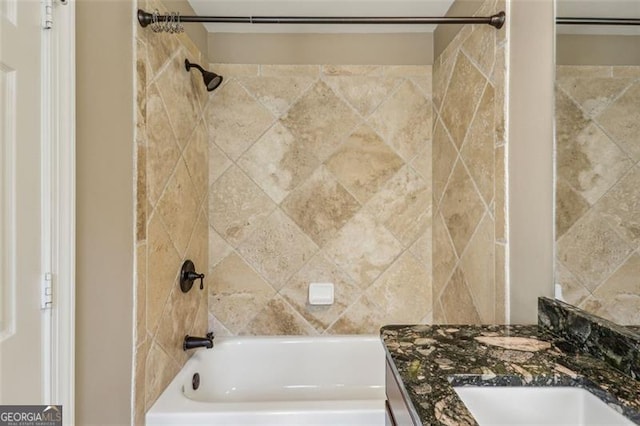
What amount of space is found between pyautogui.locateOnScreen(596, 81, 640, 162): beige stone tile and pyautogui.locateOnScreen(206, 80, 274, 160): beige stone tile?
1602 millimetres

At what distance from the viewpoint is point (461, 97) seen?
169 centimetres

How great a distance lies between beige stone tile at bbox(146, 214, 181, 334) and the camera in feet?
4.49

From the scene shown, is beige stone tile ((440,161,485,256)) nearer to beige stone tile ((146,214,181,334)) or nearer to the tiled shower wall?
the tiled shower wall

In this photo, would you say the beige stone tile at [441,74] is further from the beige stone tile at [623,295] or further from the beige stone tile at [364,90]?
the beige stone tile at [623,295]

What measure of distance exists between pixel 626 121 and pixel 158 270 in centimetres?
158

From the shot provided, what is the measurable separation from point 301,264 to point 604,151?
153cm

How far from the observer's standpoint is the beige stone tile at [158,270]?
1.37m

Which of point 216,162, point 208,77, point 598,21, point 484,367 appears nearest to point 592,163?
point 598,21

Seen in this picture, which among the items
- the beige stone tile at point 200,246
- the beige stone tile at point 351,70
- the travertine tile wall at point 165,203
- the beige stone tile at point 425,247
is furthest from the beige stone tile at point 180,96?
the beige stone tile at point 425,247

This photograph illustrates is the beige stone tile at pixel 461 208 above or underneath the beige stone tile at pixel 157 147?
underneath

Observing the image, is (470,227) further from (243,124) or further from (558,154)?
(243,124)

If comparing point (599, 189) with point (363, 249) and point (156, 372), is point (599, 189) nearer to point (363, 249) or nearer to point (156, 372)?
point (363, 249)

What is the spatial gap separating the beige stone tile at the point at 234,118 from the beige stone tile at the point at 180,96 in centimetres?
16

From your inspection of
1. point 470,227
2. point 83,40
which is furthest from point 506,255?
point 83,40
